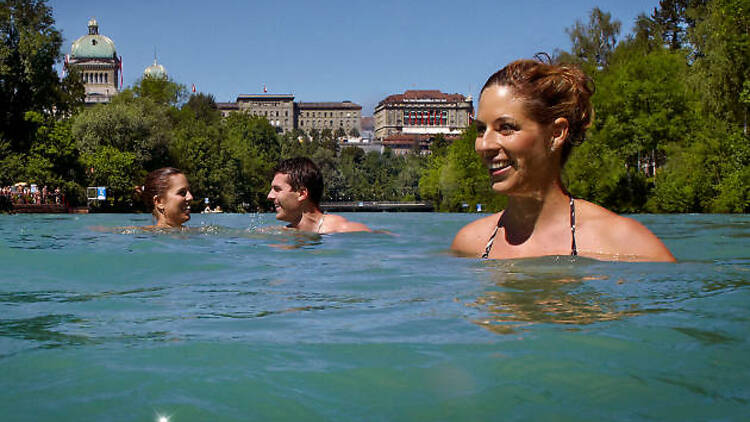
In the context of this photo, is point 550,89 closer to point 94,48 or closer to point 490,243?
point 490,243

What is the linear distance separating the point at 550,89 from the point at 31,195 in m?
39.5

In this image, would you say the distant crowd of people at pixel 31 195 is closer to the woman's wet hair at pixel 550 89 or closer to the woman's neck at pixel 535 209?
the woman's neck at pixel 535 209

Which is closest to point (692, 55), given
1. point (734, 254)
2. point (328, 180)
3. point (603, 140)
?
point (603, 140)

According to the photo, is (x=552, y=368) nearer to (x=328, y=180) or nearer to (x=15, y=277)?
(x=15, y=277)

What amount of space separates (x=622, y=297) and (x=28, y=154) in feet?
155

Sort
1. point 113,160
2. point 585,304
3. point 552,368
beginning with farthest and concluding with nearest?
point 113,160
point 585,304
point 552,368

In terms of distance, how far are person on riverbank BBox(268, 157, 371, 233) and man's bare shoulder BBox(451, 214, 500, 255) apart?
3.92 metres

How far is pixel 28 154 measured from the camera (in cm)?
4553

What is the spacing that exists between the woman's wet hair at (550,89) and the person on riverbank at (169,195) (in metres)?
6.71

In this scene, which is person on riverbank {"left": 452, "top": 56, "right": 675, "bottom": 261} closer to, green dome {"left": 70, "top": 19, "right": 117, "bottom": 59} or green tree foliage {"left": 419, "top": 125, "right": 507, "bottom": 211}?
green tree foliage {"left": 419, "top": 125, "right": 507, "bottom": 211}

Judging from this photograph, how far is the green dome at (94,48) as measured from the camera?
190375 mm

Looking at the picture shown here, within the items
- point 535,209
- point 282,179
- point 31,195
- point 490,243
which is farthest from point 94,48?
point 535,209

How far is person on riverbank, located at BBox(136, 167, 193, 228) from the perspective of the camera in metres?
10.4

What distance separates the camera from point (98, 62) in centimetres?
18875
